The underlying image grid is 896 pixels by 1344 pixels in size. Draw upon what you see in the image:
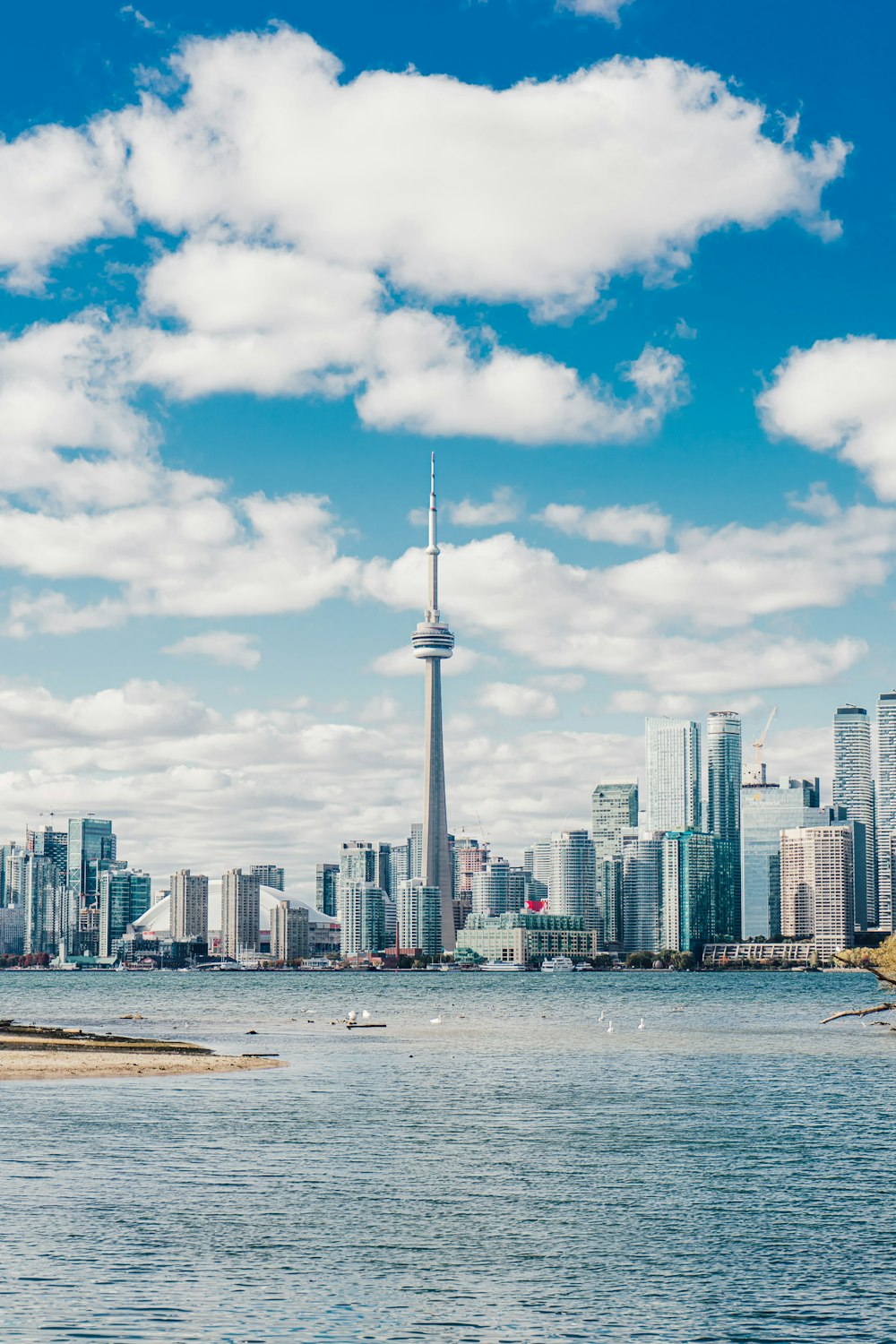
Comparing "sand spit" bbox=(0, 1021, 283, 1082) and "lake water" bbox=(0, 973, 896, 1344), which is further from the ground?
"lake water" bbox=(0, 973, 896, 1344)

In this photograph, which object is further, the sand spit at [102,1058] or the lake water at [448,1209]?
the sand spit at [102,1058]

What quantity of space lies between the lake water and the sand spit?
18.3 ft

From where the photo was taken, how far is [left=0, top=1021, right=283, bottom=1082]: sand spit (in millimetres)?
97888

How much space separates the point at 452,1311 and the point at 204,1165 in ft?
77.5

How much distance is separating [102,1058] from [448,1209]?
59.3 metres

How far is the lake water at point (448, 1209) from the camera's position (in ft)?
127

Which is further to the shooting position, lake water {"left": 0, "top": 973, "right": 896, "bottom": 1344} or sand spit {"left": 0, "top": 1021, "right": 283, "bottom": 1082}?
sand spit {"left": 0, "top": 1021, "right": 283, "bottom": 1082}

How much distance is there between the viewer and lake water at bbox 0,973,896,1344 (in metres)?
38.7

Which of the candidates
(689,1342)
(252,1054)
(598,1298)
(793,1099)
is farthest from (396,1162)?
(252,1054)

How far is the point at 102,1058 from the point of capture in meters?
107

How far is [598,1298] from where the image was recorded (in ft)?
134

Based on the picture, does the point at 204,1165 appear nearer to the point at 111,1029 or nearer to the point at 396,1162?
the point at 396,1162

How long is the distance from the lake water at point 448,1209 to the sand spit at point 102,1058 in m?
5.57

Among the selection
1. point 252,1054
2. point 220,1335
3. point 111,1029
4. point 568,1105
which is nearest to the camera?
point 220,1335
